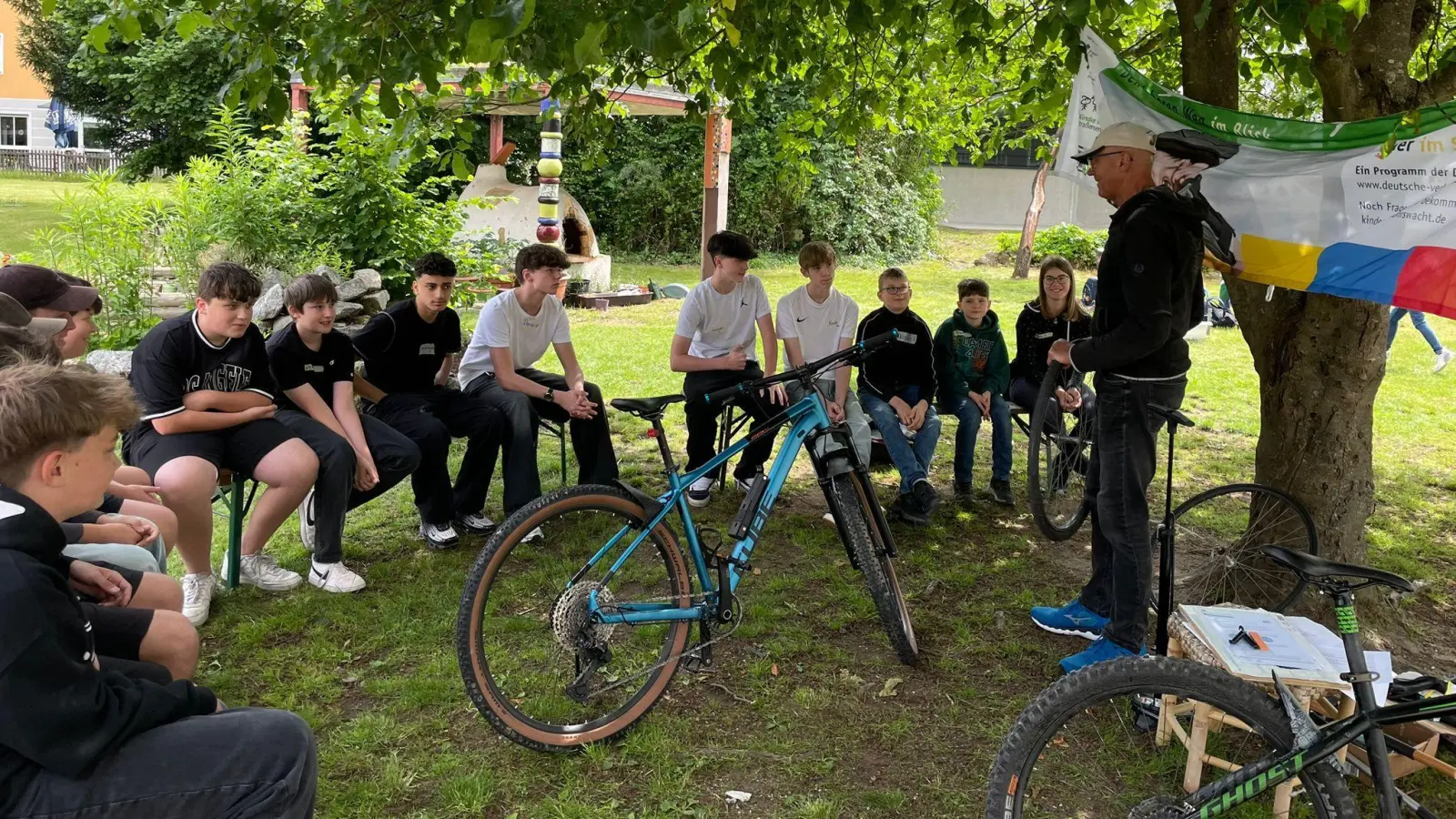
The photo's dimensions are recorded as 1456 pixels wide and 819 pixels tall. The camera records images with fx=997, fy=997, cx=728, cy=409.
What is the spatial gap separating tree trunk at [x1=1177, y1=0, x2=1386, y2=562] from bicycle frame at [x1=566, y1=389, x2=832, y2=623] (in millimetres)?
1798

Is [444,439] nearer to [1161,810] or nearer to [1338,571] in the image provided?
[1161,810]

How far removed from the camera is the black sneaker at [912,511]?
5109 mm

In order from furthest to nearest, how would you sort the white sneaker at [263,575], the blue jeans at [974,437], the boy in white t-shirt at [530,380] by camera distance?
the blue jeans at [974,437] < the boy in white t-shirt at [530,380] < the white sneaker at [263,575]

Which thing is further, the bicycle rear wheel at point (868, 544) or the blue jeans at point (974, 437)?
the blue jeans at point (974, 437)

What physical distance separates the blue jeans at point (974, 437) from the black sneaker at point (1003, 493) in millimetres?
24

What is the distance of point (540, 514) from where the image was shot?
9.64 feet

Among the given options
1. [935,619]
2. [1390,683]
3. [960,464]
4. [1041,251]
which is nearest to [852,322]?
[960,464]

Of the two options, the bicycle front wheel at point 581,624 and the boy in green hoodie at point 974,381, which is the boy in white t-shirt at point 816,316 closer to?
the boy in green hoodie at point 974,381

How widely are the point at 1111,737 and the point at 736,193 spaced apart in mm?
16918

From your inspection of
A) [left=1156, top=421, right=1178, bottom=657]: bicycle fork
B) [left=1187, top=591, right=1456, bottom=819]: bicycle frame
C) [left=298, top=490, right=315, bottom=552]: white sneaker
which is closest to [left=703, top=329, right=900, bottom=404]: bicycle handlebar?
[left=1156, top=421, right=1178, bottom=657]: bicycle fork

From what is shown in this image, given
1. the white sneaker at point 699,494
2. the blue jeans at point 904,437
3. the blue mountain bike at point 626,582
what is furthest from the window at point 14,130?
the blue mountain bike at point 626,582

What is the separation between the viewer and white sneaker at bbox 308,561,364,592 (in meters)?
4.11

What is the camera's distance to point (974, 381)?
5.67m

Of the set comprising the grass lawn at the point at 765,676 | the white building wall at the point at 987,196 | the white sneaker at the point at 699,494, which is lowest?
the grass lawn at the point at 765,676
